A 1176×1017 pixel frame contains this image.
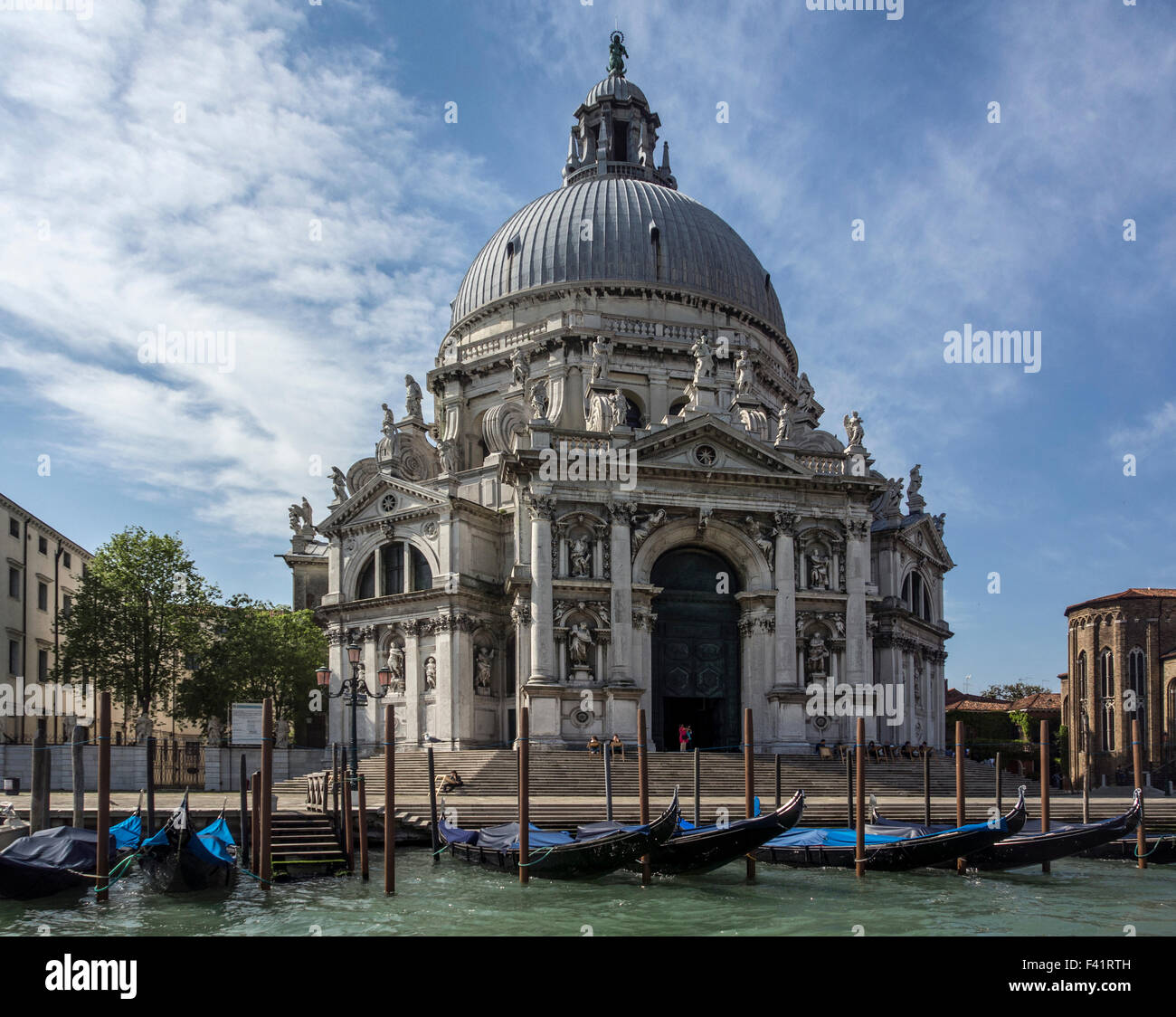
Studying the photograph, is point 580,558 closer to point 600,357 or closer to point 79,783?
point 600,357

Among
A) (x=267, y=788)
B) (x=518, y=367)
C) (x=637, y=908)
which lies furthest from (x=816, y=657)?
(x=267, y=788)

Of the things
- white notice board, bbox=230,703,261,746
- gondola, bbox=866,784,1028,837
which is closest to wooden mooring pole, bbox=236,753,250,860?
white notice board, bbox=230,703,261,746

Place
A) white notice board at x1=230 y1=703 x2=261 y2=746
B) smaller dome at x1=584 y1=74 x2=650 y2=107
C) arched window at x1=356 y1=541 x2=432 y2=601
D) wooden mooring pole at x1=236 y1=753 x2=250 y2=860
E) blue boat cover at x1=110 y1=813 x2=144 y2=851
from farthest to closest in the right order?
1. smaller dome at x1=584 y1=74 x2=650 y2=107
2. arched window at x1=356 y1=541 x2=432 y2=601
3. white notice board at x1=230 y1=703 x2=261 y2=746
4. wooden mooring pole at x1=236 y1=753 x2=250 y2=860
5. blue boat cover at x1=110 y1=813 x2=144 y2=851

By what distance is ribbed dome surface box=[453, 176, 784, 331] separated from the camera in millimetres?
42531

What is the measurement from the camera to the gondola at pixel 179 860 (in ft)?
61.7

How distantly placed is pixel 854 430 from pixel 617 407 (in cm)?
710

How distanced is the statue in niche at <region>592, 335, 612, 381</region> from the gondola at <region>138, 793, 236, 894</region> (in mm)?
20895

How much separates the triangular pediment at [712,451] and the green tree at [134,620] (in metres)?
16.6

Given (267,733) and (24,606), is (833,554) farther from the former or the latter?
(24,606)

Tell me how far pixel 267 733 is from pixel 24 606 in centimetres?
2776

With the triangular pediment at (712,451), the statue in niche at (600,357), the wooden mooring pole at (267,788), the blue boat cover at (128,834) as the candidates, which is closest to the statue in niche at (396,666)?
the triangular pediment at (712,451)

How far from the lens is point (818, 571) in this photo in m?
34.6

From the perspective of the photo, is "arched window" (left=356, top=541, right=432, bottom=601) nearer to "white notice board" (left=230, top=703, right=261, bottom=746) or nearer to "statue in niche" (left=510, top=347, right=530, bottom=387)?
"statue in niche" (left=510, top=347, right=530, bottom=387)
